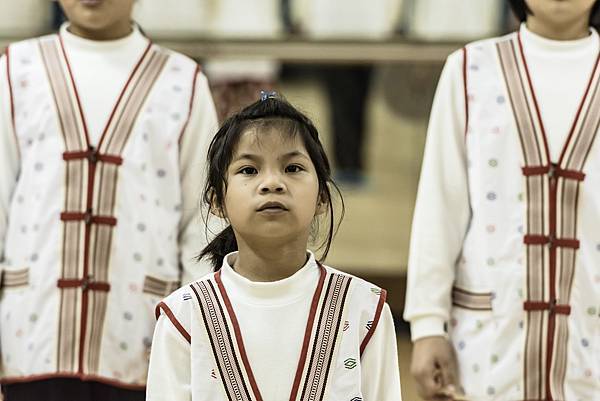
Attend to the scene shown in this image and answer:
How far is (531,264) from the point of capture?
262cm

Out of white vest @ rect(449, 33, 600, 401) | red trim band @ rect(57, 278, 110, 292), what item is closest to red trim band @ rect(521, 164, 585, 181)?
white vest @ rect(449, 33, 600, 401)

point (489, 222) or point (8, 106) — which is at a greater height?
point (8, 106)

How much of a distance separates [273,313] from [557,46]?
36.1 inches

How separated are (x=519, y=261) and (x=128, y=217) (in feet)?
2.50

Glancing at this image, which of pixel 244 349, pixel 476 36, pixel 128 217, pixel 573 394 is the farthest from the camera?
pixel 476 36

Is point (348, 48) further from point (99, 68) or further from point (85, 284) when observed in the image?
point (85, 284)

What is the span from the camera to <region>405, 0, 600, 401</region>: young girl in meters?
2.61

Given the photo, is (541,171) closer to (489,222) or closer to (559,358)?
(489,222)

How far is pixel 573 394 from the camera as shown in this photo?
259 cm

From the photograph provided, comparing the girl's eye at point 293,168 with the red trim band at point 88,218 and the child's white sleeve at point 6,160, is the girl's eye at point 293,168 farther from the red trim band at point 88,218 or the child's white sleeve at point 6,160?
the child's white sleeve at point 6,160

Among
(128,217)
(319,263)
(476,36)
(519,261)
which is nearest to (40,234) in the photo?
(128,217)

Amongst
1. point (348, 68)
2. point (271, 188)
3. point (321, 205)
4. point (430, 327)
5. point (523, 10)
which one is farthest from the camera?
point (348, 68)

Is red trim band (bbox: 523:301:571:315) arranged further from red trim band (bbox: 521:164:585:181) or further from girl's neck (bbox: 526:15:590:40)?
girl's neck (bbox: 526:15:590:40)

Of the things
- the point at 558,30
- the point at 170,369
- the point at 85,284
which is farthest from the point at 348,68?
the point at 170,369
